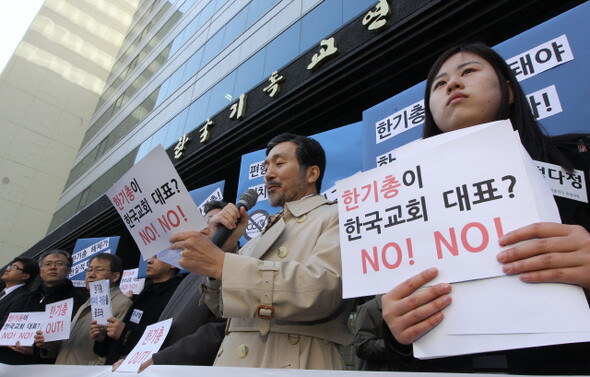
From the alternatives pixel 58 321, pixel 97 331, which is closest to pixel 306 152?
pixel 97 331

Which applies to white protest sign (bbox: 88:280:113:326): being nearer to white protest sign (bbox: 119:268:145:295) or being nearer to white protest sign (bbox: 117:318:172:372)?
white protest sign (bbox: 117:318:172:372)

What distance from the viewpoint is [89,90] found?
21.7 metres

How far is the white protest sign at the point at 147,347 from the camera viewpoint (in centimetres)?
163

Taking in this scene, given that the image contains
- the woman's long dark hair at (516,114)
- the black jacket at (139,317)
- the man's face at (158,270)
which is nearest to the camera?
the woman's long dark hair at (516,114)

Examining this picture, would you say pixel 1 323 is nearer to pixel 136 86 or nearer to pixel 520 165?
pixel 520 165

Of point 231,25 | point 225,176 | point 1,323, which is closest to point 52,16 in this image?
point 231,25

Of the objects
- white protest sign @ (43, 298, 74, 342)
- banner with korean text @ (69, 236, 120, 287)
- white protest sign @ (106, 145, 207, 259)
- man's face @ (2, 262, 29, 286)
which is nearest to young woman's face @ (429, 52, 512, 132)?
white protest sign @ (106, 145, 207, 259)

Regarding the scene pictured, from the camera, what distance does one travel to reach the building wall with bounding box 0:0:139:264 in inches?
722

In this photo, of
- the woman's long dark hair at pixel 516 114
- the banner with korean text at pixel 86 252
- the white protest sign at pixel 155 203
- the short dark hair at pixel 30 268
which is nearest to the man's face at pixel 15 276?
the short dark hair at pixel 30 268

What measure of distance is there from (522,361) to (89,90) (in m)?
25.1

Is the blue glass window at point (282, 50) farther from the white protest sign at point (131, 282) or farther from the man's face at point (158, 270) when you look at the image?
the man's face at point (158, 270)

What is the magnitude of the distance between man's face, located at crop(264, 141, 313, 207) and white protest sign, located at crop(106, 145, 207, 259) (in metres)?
0.56

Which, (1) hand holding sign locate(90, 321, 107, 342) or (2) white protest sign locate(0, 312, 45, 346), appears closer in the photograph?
(1) hand holding sign locate(90, 321, 107, 342)

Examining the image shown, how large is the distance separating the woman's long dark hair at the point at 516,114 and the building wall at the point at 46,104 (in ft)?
69.4
